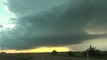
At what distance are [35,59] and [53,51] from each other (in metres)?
35.5

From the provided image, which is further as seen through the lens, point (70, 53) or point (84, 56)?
point (70, 53)

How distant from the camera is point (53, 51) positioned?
488 feet

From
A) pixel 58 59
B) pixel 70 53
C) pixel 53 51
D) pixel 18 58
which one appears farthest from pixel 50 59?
pixel 53 51

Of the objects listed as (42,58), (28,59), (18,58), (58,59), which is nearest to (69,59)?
(58,59)

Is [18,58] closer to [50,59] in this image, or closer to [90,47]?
[50,59]

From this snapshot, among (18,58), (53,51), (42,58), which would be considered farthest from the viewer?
(53,51)

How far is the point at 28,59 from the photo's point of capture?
116m

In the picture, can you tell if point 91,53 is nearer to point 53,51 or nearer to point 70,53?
point 70,53

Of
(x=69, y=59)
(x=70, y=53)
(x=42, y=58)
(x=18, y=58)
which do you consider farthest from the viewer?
(x=70, y=53)

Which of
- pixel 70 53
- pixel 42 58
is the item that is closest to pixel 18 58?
pixel 42 58

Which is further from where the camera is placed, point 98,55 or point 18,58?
point 18,58

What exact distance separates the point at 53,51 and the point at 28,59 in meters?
34.3

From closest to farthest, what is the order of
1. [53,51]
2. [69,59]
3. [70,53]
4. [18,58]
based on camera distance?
[69,59]
[18,58]
[70,53]
[53,51]

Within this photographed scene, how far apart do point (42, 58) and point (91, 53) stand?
17.5m
